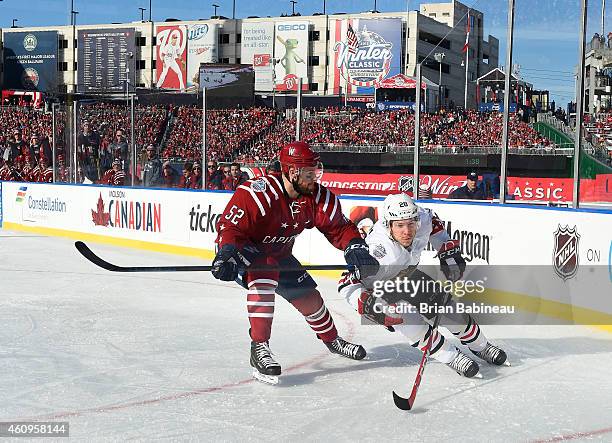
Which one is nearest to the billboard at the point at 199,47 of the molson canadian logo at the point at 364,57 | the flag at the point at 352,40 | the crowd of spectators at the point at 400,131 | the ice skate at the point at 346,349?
the molson canadian logo at the point at 364,57

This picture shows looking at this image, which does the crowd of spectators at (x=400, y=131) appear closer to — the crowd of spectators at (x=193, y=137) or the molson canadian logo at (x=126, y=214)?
the crowd of spectators at (x=193, y=137)

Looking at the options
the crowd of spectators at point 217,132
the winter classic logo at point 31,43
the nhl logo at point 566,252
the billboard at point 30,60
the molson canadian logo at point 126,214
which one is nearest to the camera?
the nhl logo at point 566,252

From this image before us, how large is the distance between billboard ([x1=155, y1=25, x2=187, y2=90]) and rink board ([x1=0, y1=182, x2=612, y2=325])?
34027 mm

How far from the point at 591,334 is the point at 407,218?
7.36 feet

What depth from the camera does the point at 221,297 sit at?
22.9 feet

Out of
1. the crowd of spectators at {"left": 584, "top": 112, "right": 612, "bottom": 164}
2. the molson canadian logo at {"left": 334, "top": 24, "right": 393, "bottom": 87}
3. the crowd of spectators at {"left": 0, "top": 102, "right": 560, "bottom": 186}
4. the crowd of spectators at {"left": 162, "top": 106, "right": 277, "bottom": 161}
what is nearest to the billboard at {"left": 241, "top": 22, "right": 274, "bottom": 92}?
the molson canadian logo at {"left": 334, "top": 24, "right": 393, "bottom": 87}

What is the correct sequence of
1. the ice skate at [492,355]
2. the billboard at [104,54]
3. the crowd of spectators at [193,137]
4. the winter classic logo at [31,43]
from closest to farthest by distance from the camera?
the ice skate at [492,355] < the crowd of spectators at [193,137] < the billboard at [104,54] < the winter classic logo at [31,43]

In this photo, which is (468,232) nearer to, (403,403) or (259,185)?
(259,185)

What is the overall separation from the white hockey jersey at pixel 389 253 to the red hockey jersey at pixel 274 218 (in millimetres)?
197

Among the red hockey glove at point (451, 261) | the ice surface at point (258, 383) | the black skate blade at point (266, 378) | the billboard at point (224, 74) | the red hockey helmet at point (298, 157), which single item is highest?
the billboard at point (224, 74)

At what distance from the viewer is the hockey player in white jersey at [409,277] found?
4.00 meters

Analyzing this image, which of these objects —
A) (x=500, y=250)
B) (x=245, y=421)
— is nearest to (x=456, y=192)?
(x=500, y=250)

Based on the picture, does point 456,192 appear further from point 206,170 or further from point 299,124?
point 206,170

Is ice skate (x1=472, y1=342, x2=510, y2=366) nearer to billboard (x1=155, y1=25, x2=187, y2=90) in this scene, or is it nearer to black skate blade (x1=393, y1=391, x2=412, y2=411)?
black skate blade (x1=393, y1=391, x2=412, y2=411)
